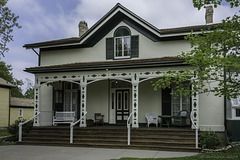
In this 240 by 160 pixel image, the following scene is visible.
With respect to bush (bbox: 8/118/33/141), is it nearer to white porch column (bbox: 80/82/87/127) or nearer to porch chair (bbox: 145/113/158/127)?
white porch column (bbox: 80/82/87/127)

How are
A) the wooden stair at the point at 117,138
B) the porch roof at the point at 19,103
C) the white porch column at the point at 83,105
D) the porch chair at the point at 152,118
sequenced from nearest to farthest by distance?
the wooden stair at the point at 117,138 → the white porch column at the point at 83,105 → the porch chair at the point at 152,118 → the porch roof at the point at 19,103

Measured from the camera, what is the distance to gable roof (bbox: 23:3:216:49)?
15.0 metres

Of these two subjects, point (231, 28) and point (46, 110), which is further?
point (46, 110)

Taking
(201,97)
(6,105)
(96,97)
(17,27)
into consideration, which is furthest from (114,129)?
(6,105)

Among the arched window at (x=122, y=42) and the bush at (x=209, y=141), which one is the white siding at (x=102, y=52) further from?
the bush at (x=209, y=141)

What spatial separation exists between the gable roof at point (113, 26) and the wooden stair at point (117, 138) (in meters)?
5.42

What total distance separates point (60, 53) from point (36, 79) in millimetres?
2822

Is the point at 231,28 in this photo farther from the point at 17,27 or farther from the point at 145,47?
the point at 17,27

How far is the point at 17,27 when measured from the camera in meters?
14.4

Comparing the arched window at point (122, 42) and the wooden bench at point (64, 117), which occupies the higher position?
the arched window at point (122, 42)

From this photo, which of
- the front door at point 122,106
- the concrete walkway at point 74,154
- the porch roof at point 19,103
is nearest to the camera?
the concrete walkway at point 74,154

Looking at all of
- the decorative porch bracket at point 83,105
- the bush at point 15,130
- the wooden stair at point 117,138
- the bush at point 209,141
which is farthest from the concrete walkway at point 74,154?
the decorative porch bracket at point 83,105

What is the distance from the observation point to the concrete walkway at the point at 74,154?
9805mm

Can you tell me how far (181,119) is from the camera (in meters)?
13.5
